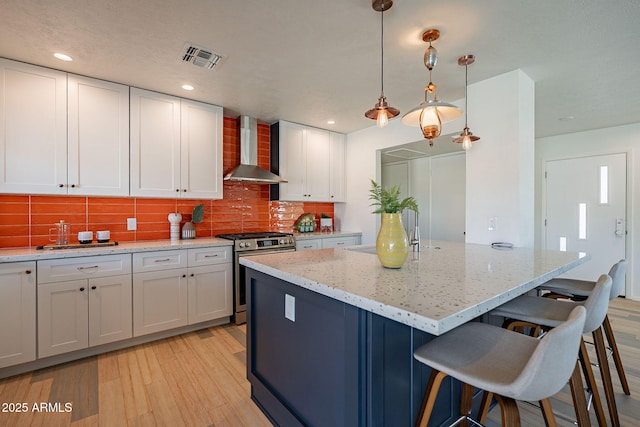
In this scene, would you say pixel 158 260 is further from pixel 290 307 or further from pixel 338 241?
pixel 338 241

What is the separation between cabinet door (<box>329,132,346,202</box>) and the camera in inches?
177

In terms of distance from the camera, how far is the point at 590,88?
2.92m

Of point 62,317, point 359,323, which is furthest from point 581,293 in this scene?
point 62,317

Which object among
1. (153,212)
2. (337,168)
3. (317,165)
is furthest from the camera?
(337,168)

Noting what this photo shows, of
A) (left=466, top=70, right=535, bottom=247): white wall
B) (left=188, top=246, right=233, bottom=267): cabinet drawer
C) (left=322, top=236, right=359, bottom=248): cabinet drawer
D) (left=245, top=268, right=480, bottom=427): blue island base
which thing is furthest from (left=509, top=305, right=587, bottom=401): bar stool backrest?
(left=322, top=236, right=359, bottom=248): cabinet drawer

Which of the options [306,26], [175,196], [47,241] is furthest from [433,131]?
[47,241]

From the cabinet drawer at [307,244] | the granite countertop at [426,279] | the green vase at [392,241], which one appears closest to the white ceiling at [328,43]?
the green vase at [392,241]

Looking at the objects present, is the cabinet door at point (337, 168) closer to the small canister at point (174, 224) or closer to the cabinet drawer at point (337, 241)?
the cabinet drawer at point (337, 241)

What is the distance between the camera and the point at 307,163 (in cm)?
420

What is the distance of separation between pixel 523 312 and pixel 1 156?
3.70m

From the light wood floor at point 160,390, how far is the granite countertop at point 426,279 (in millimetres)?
932

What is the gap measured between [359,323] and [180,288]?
234 cm

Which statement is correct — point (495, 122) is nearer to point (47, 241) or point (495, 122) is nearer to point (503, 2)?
point (503, 2)

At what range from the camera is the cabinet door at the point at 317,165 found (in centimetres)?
422
